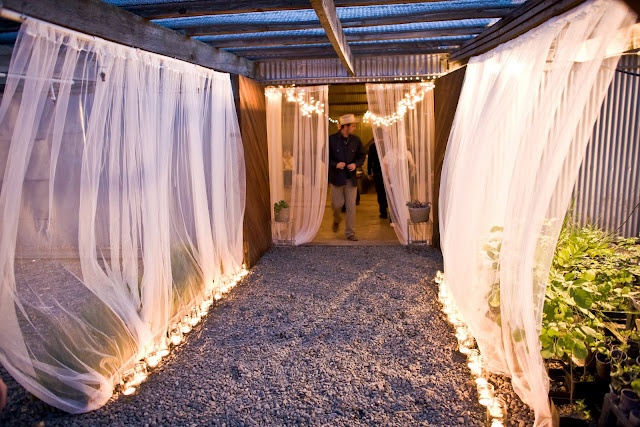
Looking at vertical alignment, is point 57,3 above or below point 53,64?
above

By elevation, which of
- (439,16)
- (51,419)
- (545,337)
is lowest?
(51,419)

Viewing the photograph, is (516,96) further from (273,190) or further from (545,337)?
(273,190)

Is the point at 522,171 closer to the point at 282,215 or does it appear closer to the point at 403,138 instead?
the point at 403,138

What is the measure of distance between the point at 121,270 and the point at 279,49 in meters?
2.71

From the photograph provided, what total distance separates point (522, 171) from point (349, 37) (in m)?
2.22

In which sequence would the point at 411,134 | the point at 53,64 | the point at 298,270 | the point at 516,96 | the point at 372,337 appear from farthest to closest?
the point at 411,134 → the point at 298,270 → the point at 372,337 → the point at 516,96 → the point at 53,64

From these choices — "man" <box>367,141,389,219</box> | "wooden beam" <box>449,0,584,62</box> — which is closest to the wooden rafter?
"wooden beam" <box>449,0,584,62</box>

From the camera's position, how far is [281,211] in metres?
5.97

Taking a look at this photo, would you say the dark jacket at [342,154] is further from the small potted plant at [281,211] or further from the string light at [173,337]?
the string light at [173,337]

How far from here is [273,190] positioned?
19.9 feet

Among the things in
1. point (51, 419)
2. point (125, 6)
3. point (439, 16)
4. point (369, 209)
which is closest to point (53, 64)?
point (125, 6)

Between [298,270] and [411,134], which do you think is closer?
[298,270]

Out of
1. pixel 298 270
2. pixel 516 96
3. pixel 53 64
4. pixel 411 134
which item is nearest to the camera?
pixel 53 64

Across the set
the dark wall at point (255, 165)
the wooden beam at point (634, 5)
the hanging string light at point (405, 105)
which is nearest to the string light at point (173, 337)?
the dark wall at point (255, 165)
